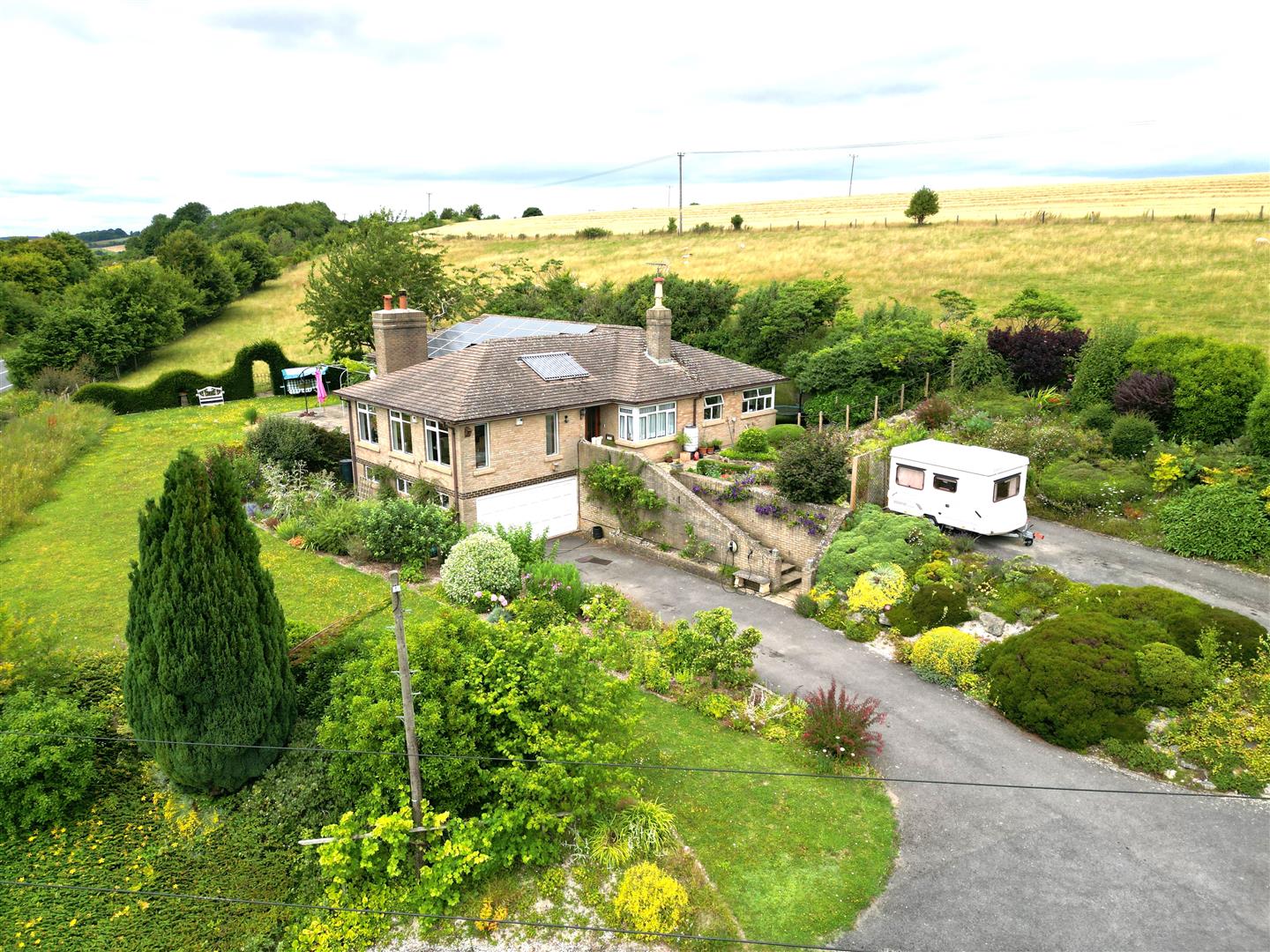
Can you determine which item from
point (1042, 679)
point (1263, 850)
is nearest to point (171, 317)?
point (1042, 679)

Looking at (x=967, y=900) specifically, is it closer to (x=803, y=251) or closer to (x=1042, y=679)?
(x=1042, y=679)

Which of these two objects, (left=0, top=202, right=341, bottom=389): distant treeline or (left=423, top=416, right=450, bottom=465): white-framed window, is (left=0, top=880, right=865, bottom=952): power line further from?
(left=0, top=202, right=341, bottom=389): distant treeline

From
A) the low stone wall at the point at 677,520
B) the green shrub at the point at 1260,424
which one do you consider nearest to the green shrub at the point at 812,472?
the low stone wall at the point at 677,520

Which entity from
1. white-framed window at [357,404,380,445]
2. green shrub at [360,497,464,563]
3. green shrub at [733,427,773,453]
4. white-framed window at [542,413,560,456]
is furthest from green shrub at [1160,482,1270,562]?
white-framed window at [357,404,380,445]

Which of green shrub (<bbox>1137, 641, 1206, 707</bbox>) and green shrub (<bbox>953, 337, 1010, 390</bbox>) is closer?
green shrub (<bbox>1137, 641, 1206, 707</bbox>)

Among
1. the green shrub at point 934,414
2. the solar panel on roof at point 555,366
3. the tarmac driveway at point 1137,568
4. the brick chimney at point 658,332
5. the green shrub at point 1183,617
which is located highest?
the brick chimney at point 658,332

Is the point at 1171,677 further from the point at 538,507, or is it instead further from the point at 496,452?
the point at 496,452

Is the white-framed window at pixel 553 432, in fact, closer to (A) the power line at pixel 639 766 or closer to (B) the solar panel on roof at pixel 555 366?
(B) the solar panel on roof at pixel 555 366
